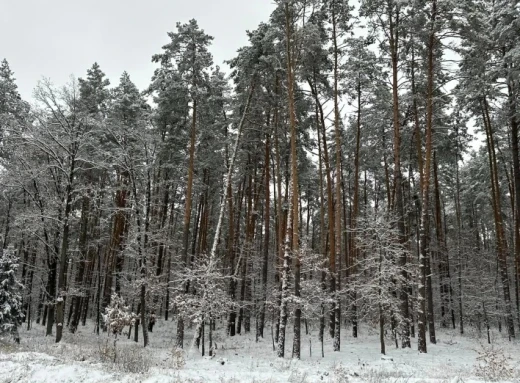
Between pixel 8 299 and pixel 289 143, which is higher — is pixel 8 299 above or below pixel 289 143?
below

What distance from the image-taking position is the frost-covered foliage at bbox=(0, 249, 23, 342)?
46.6ft

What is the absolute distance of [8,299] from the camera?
14398 millimetres

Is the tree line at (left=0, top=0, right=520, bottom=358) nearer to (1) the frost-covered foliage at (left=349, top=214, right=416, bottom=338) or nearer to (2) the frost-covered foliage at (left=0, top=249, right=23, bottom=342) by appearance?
(1) the frost-covered foliage at (left=349, top=214, right=416, bottom=338)

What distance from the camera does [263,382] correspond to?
27.6 ft

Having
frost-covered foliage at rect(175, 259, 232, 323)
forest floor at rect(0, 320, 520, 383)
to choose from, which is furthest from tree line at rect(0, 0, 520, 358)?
forest floor at rect(0, 320, 520, 383)

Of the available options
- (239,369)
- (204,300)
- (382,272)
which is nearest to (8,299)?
(204,300)

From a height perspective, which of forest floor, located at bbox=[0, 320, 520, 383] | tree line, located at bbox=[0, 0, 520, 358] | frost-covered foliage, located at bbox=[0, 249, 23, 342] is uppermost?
tree line, located at bbox=[0, 0, 520, 358]

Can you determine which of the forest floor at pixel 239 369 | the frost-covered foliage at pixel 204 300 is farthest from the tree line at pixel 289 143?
the forest floor at pixel 239 369

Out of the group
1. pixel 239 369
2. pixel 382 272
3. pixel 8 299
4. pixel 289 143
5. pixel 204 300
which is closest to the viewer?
pixel 239 369

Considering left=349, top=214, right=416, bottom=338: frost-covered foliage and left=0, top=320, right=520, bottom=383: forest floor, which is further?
left=349, top=214, right=416, bottom=338: frost-covered foliage

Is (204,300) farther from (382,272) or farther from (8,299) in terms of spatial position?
(382,272)

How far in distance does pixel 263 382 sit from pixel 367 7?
1686 cm

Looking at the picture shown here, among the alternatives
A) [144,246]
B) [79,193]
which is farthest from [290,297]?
[79,193]

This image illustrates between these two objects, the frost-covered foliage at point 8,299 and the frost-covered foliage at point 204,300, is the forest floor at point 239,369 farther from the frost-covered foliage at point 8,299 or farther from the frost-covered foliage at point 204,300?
the frost-covered foliage at point 8,299
